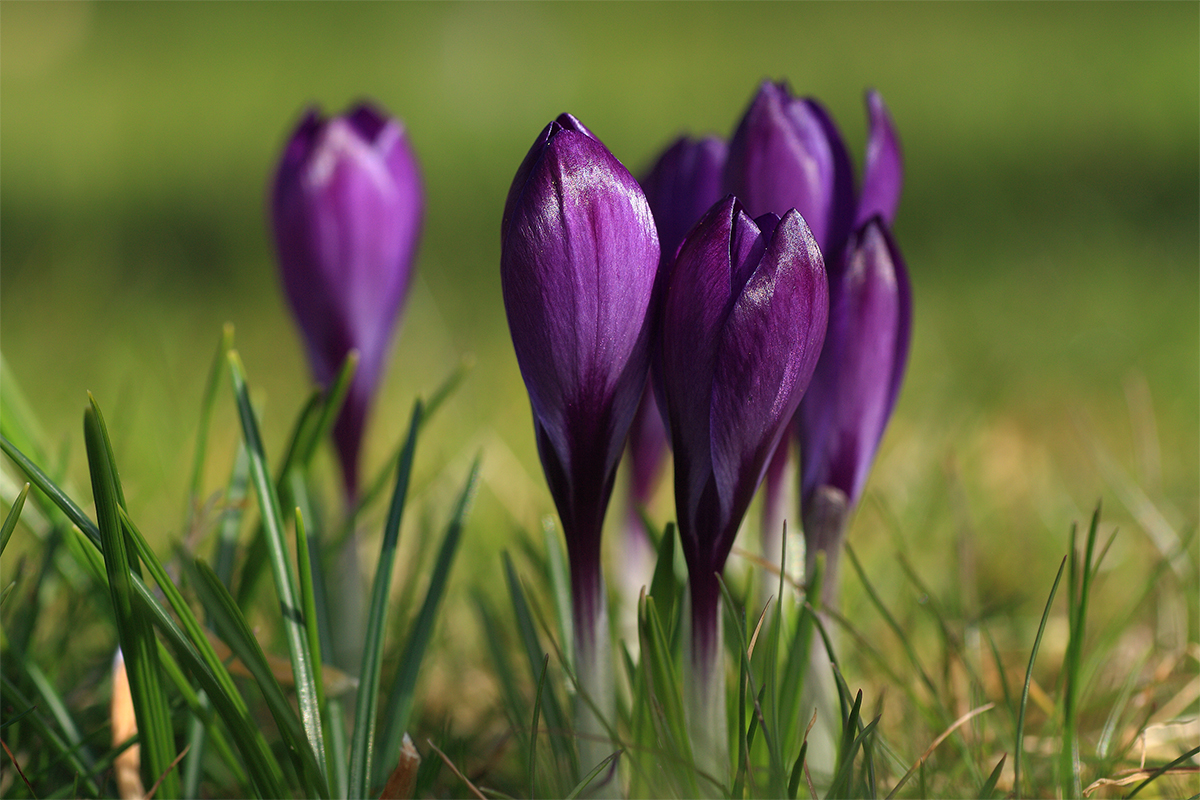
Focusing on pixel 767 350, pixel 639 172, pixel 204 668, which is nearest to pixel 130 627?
pixel 204 668

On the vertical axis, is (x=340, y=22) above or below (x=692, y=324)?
above

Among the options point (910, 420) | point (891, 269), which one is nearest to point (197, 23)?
point (910, 420)

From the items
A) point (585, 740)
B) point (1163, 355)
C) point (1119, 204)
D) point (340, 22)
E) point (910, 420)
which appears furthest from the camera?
point (340, 22)

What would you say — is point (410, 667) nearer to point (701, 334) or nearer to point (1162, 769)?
point (701, 334)

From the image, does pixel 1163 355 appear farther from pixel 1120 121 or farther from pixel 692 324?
pixel 692 324

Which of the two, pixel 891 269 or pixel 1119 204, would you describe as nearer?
pixel 891 269

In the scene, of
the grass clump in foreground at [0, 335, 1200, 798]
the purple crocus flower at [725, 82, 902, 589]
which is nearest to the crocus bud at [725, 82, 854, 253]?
the purple crocus flower at [725, 82, 902, 589]

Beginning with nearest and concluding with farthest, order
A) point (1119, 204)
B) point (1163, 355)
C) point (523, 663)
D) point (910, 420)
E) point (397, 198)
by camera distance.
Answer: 1. point (397, 198)
2. point (523, 663)
3. point (910, 420)
4. point (1163, 355)
5. point (1119, 204)
